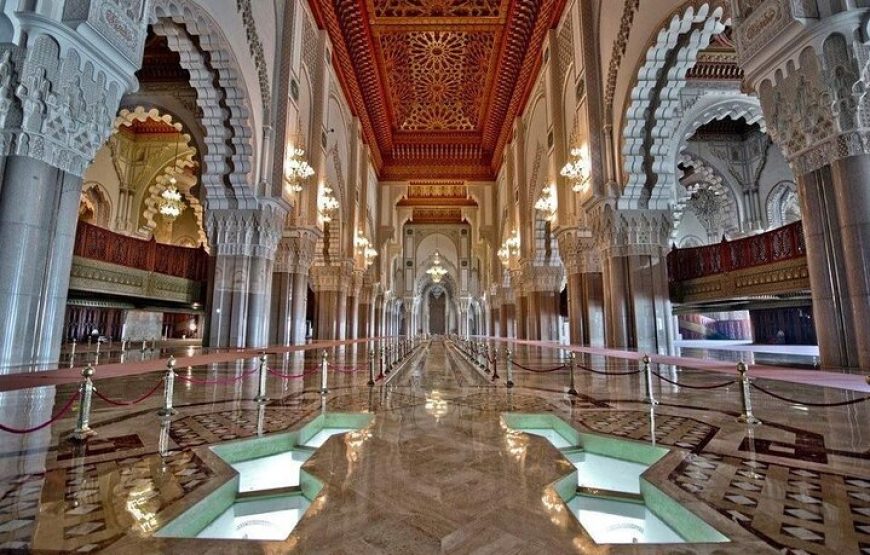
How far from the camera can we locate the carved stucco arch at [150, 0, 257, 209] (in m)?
6.90

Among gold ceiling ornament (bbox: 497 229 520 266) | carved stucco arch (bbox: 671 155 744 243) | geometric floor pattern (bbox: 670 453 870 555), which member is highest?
carved stucco arch (bbox: 671 155 744 243)

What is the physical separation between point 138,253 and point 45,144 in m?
9.36

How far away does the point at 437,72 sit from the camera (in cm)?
1523

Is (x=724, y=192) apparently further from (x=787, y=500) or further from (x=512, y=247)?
(x=787, y=500)

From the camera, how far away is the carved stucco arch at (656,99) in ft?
22.4

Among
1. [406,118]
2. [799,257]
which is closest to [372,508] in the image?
[799,257]

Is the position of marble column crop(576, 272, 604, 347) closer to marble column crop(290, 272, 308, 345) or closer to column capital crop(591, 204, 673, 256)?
column capital crop(591, 204, 673, 256)

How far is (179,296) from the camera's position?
42.1ft

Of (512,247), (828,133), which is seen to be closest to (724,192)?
(512,247)

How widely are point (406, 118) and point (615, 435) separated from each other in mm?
17832

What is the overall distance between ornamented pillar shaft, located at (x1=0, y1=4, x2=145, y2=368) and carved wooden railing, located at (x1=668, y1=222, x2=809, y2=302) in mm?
12666

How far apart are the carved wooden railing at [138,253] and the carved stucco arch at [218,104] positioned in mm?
5021

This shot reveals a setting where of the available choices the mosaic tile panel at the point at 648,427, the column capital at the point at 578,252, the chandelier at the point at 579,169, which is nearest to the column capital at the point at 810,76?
the mosaic tile panel at the point at 648,427

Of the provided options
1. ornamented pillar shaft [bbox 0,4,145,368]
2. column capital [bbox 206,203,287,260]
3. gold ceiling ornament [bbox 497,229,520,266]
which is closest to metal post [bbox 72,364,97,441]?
ornamented pillar shaft [bbox 0,4,145,368]
